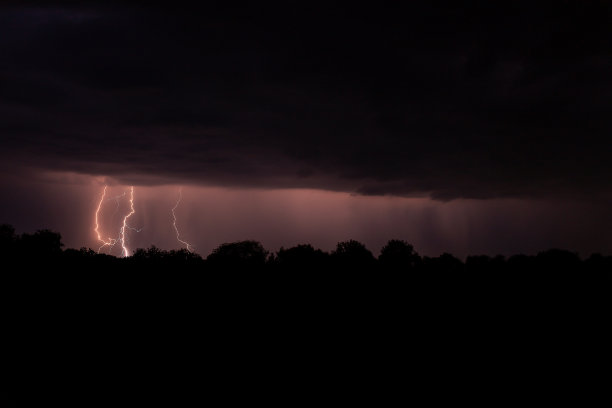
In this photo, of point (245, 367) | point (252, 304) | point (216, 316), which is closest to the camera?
point (245, 367)

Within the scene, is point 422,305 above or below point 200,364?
above

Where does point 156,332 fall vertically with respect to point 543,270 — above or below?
below

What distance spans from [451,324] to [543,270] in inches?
870

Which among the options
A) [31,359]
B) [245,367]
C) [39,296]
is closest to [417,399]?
[245,367]

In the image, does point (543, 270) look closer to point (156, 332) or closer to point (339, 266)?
point (339, 266)

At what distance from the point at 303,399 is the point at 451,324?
1395 cm

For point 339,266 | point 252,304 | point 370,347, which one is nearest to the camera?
point 370,347

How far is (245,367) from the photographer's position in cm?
2703

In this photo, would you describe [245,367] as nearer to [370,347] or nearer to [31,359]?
[370,347]

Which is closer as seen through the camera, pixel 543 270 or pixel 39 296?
pixel 39 296

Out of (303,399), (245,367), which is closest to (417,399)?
(303,399)

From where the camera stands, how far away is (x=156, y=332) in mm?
32156

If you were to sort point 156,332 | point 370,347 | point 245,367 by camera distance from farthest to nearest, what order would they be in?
point 156,332 < point 370,347 < point 245,367

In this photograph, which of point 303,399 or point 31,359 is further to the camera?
point 31,359
